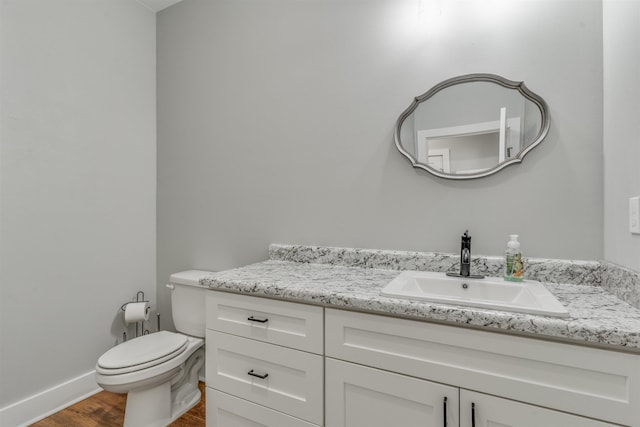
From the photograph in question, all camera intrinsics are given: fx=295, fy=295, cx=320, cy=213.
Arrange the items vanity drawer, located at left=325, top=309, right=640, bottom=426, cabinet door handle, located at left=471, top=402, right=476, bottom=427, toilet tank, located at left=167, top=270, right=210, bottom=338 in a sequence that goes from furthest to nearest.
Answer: toilet tank, located at left=167, top=270, right=210, bottom=338 < cabinet door handle, located at left=471, top=402, right=476, bottom=427 < vanity drawer, located at left=325, top=309, right=640, bottom=426

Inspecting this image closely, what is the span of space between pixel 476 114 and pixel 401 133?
340mm

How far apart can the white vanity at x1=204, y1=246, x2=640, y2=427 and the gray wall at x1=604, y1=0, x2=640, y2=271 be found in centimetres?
28

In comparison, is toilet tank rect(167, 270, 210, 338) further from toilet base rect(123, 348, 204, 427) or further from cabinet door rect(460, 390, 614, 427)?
cabinet door rect(460, 390, 614, 427)

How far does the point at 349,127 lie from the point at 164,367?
1609 millimetres

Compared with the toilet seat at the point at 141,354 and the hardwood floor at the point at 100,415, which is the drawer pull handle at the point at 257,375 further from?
the hardwood floor at the point at 100,415

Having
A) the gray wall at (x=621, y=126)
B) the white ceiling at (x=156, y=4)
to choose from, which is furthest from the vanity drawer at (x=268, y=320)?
the white ceiling at (x=156, y=4)

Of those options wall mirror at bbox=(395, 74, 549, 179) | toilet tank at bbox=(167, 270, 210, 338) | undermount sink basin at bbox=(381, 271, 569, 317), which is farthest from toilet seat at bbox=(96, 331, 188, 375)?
wall mirror at bbox=(395, 74, 549, 179)

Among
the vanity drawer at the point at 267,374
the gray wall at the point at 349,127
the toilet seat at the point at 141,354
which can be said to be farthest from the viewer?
the toilet seat at the point at 141,354

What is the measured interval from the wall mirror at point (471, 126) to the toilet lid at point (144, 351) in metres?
1.62

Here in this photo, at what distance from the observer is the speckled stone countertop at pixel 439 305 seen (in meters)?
0.75

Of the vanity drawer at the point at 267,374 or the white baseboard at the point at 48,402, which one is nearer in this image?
the vanity drawer at the point at 267,374

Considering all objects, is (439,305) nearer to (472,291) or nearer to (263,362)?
(472,291)

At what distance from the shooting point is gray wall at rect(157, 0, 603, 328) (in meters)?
1.22

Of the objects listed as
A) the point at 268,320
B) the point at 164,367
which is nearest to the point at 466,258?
the point at 268,320
